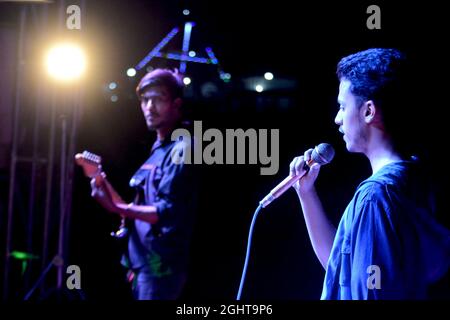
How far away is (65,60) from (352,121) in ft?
5.92

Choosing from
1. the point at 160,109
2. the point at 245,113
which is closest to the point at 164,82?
the point at 160,109

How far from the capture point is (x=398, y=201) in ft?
4.53

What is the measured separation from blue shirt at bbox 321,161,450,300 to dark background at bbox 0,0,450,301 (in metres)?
0.90

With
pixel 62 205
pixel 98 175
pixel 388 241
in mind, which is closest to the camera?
pixel 388 241

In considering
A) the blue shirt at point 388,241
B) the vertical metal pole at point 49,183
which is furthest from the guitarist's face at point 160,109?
the blue shirt at point 388,241

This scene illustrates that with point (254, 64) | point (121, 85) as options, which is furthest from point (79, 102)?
point (254, 64)

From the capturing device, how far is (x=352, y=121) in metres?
1.61

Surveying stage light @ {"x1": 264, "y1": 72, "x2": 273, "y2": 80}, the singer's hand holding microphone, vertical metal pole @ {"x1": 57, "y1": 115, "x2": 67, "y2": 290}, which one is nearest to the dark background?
stage light @ {"x1": 264, "y1": 72, "x2": 273, "y2": 80}

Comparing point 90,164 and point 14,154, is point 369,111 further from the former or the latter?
point 14,154

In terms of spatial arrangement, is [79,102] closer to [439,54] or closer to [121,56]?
[121,56]

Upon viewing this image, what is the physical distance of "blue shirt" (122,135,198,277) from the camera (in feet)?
7.74

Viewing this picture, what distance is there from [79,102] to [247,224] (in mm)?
1225

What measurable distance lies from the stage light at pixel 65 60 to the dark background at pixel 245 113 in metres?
0.11

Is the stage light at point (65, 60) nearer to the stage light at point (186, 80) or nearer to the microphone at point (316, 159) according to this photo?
the stage light at point (186, 80)
